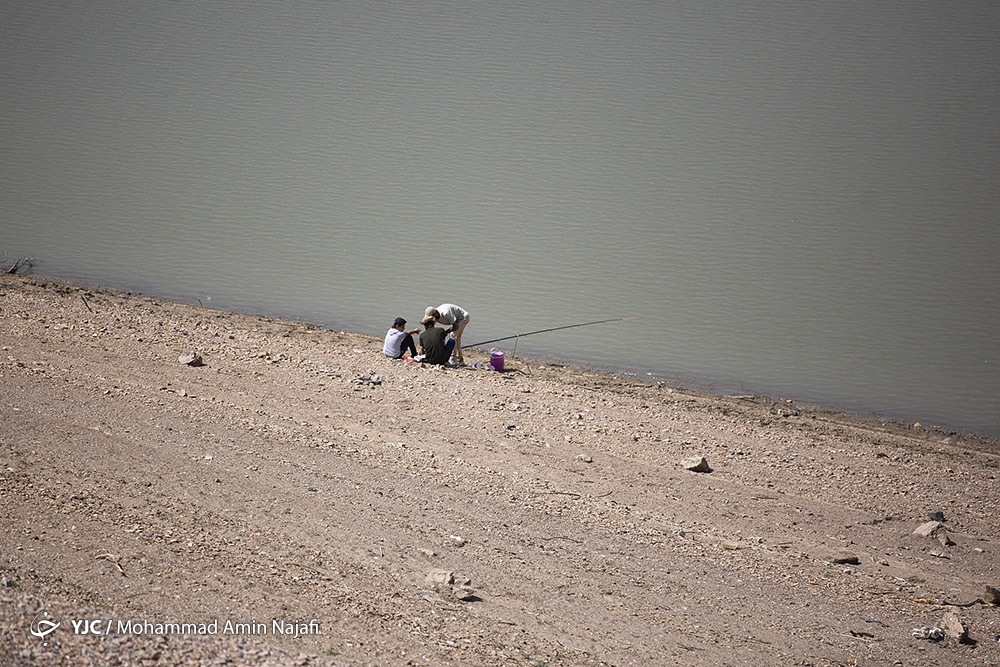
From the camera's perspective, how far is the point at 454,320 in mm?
10445

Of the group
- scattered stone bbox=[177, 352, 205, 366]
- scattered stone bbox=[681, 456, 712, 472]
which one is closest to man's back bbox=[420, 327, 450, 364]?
scattered stone bbox=[177, 352, 205, 366]

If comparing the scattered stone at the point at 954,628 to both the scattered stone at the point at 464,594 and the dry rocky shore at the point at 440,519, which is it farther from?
the scattered stone at the point at 464,594

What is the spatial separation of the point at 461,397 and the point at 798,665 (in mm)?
4424

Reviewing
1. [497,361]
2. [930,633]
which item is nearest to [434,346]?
[497,361]

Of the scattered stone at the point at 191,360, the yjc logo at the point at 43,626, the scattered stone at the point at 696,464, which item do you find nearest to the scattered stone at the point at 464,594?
the yjc logo at the point at 43,626

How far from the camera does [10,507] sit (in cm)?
544

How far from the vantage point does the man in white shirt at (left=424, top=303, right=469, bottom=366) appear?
33.9ft

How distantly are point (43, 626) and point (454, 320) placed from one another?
263 inches

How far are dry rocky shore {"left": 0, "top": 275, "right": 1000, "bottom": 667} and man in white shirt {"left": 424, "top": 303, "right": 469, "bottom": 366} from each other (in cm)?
48

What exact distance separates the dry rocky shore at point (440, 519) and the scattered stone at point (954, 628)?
0.5 inches

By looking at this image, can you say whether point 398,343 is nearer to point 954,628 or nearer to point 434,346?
point 434,346

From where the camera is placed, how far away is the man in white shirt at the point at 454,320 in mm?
10320

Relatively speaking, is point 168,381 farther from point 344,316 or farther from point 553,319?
point 553,319

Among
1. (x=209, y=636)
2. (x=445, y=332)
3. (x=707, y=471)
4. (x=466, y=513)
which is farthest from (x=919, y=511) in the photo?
(x=209, y=636)
